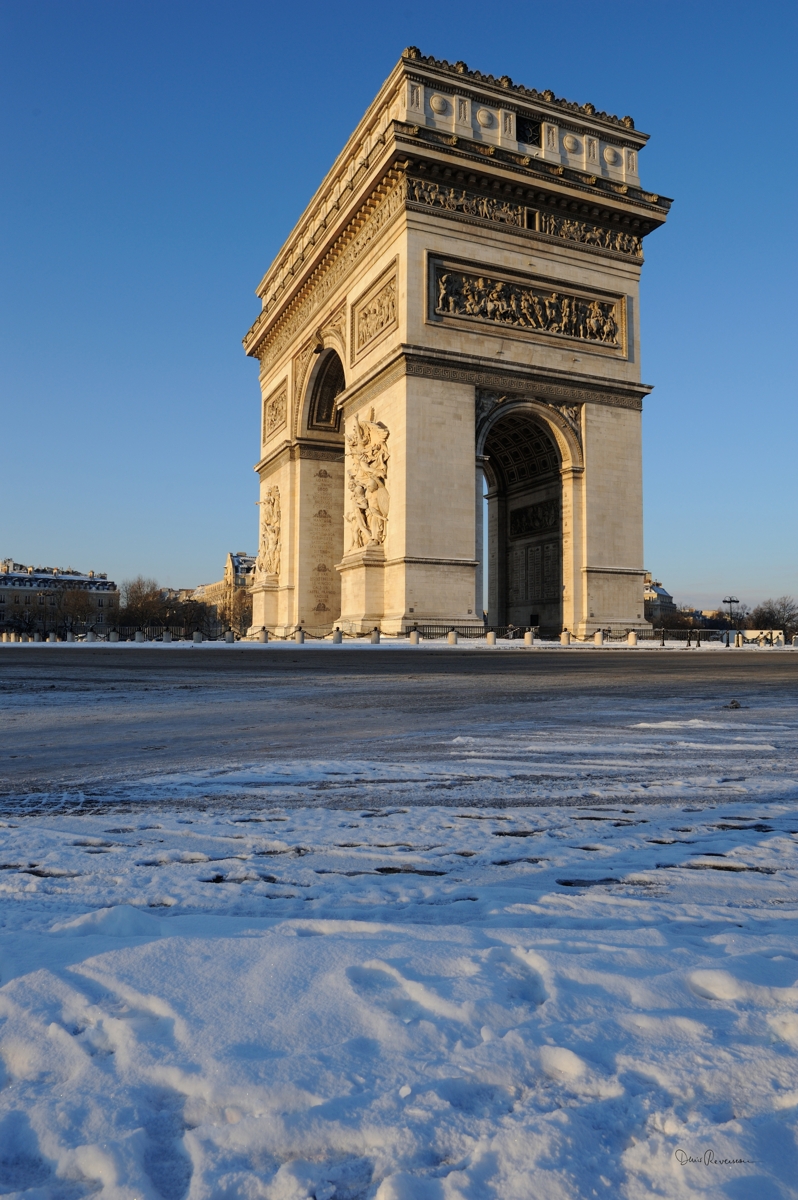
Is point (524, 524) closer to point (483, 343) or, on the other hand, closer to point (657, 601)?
point (483, 343)

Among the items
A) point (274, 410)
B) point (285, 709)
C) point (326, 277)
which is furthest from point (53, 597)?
point (285, 709)

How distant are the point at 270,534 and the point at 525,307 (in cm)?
1402

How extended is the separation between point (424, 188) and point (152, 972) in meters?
23.7

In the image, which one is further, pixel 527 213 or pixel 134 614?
pixel 134 614

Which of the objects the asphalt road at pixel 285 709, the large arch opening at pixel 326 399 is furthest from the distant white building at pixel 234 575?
the asphalt road at pixel 285 709

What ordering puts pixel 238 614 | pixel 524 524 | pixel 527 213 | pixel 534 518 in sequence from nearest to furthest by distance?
pixel 527 213 → pixel 534 518 → pixel 524 524 → pixel 238 614

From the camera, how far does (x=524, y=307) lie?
23156 mm

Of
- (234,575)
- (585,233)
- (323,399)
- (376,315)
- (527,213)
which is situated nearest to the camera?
(527,213)

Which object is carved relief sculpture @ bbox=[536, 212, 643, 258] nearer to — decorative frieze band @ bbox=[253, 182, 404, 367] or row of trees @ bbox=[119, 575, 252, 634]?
decorative frieze band @ bbox=[253, 182, 404, 367]

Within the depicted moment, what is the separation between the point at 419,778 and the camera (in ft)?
10.0

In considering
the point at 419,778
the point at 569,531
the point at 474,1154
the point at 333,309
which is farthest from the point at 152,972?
the point at 333,309

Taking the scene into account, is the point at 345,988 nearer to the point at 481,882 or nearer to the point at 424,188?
the point at 481,882

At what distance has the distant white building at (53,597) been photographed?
2987 inches
